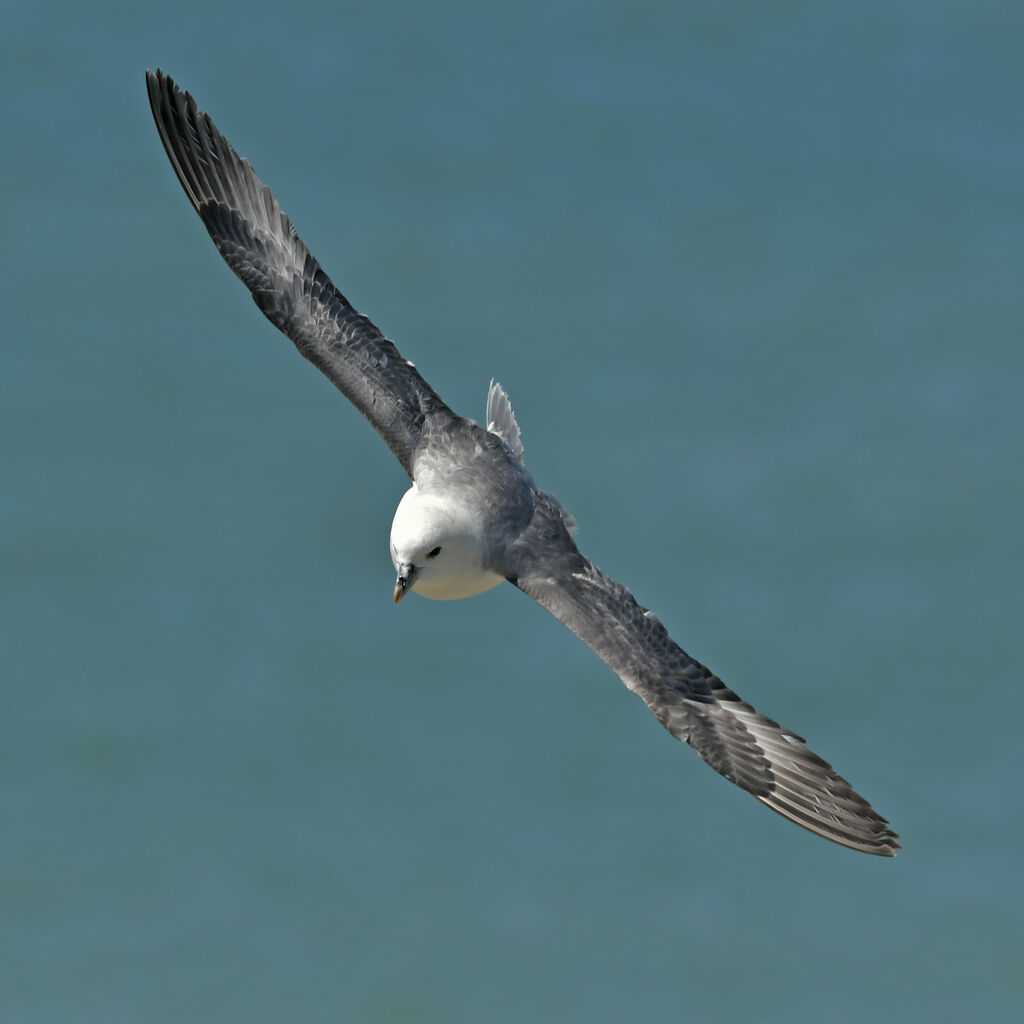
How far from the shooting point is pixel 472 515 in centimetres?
1650

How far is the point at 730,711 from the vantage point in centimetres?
1622

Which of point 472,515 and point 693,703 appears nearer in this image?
point 693,703

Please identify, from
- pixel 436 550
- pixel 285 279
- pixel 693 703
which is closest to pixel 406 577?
pixel 436 550

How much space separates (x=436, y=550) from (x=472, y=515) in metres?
0.45

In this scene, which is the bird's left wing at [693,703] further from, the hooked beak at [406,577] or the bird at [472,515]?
the hooked beak at [406,577]

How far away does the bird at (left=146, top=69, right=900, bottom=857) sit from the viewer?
52.4 ft

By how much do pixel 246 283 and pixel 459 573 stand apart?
334 cm

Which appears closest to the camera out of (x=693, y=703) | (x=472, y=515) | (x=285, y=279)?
(x=693, y=703)

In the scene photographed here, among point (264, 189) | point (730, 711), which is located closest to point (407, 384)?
point (264, 189)

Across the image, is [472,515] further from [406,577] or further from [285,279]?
[285,279]

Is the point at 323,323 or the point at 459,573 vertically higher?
the point at 323,323

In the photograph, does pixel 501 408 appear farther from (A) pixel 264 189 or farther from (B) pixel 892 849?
(B) pixel 892 849

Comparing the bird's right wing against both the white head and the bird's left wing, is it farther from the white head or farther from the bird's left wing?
the bird's left wing

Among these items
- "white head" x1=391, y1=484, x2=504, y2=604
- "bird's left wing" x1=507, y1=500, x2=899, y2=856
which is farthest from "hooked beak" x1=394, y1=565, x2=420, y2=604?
"bird's left wing" x1=507, y1=500, x2=899, y2=856
